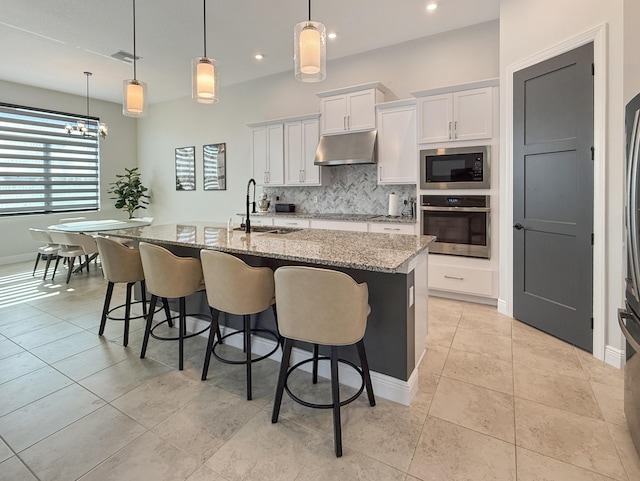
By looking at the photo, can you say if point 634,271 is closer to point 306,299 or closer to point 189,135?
point 306,299

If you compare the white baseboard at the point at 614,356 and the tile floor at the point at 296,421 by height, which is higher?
the white baseboard at the point at 614,356

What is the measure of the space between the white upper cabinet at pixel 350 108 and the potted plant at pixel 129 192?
4678mm

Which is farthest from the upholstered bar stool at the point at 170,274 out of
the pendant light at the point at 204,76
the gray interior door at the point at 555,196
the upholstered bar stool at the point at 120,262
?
the gray interior door at the point at 555,196

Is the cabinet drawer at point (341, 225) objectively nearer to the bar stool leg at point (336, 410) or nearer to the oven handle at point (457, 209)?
the oven handle at point (457, 209)

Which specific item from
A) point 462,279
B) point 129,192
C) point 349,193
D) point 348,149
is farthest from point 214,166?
point 462,279

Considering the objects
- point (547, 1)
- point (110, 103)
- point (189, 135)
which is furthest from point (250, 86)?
point (547, 1)

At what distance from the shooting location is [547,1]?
297 cm

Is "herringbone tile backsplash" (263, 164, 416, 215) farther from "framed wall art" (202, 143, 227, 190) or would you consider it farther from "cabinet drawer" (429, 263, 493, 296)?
"framed wall art" (202, 143, 227, 190)

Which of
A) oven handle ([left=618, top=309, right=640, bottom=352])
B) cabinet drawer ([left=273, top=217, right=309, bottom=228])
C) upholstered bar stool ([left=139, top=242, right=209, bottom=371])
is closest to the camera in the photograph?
oven handle ([left=618, top=309, right=640, bottom=352])

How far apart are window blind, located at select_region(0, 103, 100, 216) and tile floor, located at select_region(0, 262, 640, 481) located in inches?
188

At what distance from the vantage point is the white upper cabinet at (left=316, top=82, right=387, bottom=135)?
4.45 meters

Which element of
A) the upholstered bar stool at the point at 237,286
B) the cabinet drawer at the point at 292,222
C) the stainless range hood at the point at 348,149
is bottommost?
the upholstered bar stool at the point at 237,286

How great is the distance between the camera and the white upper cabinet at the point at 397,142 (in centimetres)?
422

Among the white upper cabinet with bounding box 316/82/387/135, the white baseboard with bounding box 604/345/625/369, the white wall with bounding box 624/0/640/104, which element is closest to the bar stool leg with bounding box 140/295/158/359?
the white upper cabinet with bounding box 316/82/387/135
